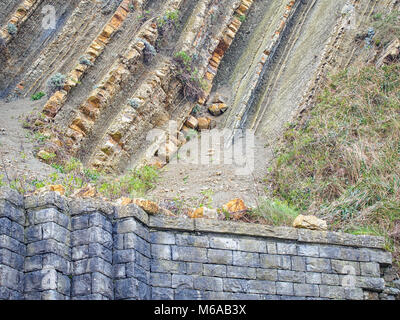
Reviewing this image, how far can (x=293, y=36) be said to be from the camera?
14.6m

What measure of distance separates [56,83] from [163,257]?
6.50m

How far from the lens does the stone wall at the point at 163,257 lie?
642 cm

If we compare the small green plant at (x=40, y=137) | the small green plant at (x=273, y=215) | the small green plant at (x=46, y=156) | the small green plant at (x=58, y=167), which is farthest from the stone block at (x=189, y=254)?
the small green plant at (x=40, y=137)

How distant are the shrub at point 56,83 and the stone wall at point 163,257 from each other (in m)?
6.09

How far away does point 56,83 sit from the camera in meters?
→ 12.6

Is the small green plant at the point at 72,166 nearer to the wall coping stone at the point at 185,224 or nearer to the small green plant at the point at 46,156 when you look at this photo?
the small green plant at the point at 46,156

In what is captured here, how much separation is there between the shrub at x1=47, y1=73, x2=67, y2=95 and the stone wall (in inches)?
240

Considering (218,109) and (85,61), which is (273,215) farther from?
(85,61)

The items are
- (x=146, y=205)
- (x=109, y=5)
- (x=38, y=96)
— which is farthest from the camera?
(x=109, y=5)

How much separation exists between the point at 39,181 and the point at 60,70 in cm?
470

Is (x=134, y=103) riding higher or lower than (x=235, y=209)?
higher

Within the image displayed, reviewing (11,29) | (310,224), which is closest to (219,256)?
(310,224)

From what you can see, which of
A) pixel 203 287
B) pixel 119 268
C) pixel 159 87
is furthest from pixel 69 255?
pixel 159 87
